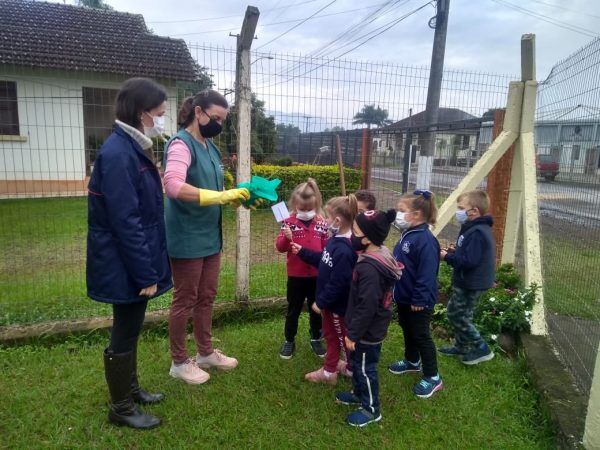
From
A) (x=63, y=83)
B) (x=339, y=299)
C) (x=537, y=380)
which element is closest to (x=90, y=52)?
(x=63, y=83)

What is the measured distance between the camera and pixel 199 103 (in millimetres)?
2990

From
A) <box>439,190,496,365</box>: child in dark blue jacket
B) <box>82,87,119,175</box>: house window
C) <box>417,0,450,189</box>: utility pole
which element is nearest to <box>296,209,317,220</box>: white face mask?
<box>439,190,496,365</box>: child in dark blue jacket

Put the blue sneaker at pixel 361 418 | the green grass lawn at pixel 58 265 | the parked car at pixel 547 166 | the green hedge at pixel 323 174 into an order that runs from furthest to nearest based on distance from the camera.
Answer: the green hedge at pixel 323 174 < the green grass lawn at pixel 58 265 < the parked car at pixel 547 166 < the blue sneaker at pixel 361 418

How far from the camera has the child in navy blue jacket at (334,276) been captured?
2.97m

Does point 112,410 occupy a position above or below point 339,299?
below

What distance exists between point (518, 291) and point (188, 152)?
3.25m

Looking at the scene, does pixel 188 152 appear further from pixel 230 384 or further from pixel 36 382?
pixel 36 382

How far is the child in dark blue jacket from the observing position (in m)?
3.39

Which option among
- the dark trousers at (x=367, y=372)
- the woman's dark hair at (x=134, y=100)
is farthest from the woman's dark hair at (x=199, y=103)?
the dark trousers at (x=367, y=372)

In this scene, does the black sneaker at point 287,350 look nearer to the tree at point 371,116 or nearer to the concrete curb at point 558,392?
the concrete curb at point 558,392

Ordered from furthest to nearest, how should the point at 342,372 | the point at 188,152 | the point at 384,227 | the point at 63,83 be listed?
the point at 63,83
the point at 342,372
the point at 188,152
the point at 384,227

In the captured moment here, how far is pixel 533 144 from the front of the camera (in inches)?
178

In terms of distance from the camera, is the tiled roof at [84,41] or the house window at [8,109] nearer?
the house window at [8,109]

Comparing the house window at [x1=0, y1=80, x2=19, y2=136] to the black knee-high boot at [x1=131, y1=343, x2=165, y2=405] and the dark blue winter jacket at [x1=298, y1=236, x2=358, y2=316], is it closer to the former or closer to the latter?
the black knee-high boot at [x1=131, y1=343, x2=165, y2=405]
